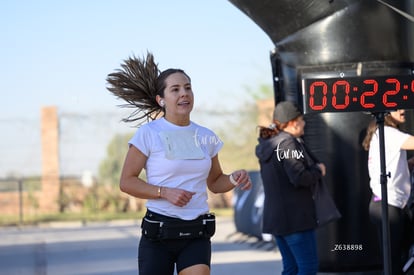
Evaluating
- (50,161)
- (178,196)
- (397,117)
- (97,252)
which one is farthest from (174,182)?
(50,161)

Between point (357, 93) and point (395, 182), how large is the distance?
43.3 inches

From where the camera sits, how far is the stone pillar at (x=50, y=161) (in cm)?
2270

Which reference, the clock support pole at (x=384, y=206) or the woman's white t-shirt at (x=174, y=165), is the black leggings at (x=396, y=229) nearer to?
the clock support pole at (x=384, y=206)

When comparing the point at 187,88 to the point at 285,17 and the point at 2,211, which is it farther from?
the point at 2,211

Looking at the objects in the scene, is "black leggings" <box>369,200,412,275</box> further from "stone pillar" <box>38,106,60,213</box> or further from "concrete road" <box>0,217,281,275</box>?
"stone pillar" <box>38,106,60,213</box>

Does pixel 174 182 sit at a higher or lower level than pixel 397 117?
lower

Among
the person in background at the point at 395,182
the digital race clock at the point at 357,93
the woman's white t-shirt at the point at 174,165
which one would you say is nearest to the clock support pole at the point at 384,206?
the digital race clock at the point at 357,93

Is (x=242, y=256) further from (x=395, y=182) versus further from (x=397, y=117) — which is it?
(x=395, y=182)

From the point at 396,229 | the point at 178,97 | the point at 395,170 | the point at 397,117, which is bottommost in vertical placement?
the point at 396,229

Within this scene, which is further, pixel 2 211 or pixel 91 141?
pixel 91 141

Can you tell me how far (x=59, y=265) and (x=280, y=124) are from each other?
5114 mm

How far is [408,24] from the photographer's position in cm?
826

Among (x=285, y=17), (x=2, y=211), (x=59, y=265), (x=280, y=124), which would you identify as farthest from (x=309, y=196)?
(x=2, y=211)

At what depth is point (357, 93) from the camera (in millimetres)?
6625
